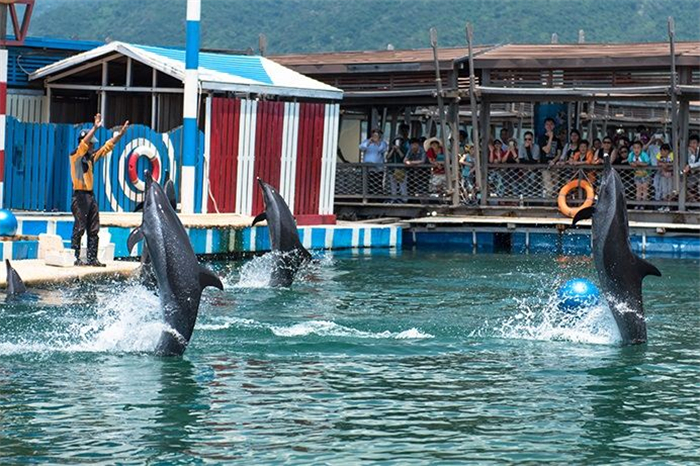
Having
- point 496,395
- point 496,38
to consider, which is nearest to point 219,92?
point 496,395

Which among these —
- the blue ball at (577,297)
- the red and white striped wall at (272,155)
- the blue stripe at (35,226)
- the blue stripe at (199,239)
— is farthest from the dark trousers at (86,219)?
the blue ball at (577,297)

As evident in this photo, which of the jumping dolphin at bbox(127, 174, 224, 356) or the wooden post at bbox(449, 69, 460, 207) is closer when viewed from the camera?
the jumping dolphin at bbox(127, 174, 224, 356)

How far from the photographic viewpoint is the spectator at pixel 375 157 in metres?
29.1

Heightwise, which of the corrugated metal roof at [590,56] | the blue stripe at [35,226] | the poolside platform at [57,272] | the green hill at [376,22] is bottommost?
the poolside platform at [57,272]

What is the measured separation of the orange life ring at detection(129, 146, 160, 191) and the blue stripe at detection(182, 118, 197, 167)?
1.69 ft

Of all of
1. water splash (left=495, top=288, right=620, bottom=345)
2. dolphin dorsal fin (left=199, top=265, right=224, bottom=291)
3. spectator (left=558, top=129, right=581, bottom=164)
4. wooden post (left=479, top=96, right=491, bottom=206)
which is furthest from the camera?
wooden post (left=479, top=96, right=491, bottom=206)

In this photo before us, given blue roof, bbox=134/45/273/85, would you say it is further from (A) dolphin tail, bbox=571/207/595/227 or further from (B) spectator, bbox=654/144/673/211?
(A) dolphin tail, bbox=571/207/595/227

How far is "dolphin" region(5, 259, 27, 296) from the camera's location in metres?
16.1

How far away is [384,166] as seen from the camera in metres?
28.6

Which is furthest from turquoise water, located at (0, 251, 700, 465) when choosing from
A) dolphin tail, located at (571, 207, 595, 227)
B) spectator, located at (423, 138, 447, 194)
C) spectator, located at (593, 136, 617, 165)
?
spectator, located at (423, 138, 447, 194)

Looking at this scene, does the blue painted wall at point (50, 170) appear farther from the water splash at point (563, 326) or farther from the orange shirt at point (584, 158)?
the water splash at point (563, 326)

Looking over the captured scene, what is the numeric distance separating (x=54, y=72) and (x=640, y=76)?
10.7 metres

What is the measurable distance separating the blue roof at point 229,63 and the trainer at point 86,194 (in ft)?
24.9

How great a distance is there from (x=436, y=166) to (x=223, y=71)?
15.9 feet
